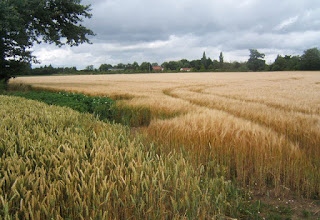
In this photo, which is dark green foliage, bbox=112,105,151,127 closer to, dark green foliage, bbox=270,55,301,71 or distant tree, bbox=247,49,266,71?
dark green foliage, bbox=270,55,301,71

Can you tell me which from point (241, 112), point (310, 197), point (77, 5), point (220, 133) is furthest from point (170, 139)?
point (77, 5)

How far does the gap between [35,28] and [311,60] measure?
2580 inches

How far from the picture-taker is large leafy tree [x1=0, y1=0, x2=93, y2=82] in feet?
45.7

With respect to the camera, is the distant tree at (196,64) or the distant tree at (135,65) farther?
the distant tree at (135,65)

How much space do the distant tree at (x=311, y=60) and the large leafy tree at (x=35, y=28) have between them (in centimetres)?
6191

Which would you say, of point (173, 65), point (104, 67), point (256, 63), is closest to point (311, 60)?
point (256, 63)

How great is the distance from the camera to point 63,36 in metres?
17.5

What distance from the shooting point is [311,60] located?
191ft

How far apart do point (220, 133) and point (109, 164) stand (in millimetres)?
2096

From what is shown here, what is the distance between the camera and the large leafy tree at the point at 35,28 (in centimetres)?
1392

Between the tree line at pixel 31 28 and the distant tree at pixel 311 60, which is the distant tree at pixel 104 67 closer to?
the distant tree at pixel 311 60

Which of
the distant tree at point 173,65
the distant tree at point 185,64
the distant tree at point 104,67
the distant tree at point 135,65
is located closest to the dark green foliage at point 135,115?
the distant tree at point 104,67

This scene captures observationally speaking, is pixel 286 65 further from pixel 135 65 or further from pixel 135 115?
pixel 135 115

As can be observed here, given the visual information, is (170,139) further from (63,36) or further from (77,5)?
(63,36)
